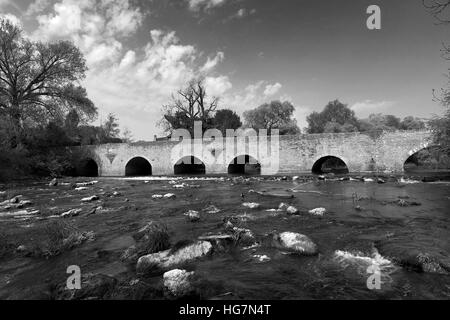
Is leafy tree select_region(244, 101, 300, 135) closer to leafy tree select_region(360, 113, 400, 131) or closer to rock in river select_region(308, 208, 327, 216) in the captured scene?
leafy tree select_region(360, 113, 400, 131)

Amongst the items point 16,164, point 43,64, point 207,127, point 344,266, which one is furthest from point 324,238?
point 207,127

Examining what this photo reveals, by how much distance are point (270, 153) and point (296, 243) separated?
58.2 feet

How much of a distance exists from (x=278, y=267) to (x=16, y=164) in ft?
78.3

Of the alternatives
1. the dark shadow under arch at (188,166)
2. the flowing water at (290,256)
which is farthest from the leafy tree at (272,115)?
the flowing water at (290,256)

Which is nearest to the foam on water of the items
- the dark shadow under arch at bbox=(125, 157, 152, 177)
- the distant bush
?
the distant bush

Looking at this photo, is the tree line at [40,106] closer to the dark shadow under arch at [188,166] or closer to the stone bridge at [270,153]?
the stone bridge at [270,153]

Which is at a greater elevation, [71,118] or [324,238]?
[71,118]

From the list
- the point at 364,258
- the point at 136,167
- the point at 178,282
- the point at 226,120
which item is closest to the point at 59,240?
the point at 178,282

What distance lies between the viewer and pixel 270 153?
72.4 feet

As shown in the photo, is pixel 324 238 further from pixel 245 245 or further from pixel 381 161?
pixel 381 161

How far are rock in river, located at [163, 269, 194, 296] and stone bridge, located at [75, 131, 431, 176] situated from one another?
1892cm

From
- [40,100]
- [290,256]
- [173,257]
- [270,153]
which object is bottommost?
[290,256]

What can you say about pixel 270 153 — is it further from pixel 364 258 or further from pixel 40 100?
pixel 40 100
